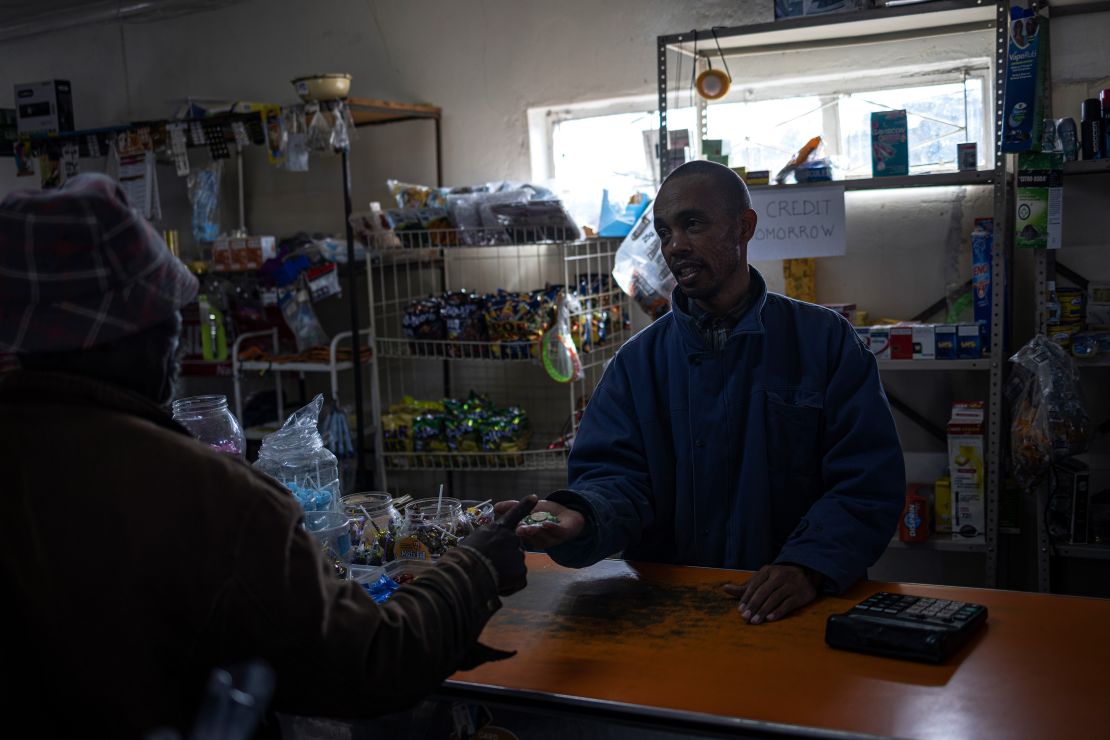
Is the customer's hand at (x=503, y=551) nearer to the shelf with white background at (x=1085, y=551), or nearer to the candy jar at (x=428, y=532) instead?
the candy jar at (x=428, y=532)

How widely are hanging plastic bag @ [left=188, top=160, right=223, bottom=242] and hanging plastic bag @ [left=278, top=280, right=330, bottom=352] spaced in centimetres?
71

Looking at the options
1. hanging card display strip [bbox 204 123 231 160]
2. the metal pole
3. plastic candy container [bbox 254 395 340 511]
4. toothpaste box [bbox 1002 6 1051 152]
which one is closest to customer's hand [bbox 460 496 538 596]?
plastic candy container [bbox 254 395 340 511]

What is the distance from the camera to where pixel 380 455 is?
4191mm

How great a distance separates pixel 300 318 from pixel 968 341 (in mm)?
2927

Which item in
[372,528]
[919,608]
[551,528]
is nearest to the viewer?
[919,608]

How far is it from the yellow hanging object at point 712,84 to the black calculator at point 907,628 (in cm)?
238

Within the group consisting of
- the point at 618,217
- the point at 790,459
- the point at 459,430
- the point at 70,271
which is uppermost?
the point at 618,217

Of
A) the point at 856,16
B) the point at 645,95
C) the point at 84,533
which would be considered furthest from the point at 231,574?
the point at 645,95

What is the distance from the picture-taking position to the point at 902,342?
11.0 ft

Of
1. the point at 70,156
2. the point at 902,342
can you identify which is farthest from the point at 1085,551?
the point at 70,156

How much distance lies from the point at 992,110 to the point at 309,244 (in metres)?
3.00

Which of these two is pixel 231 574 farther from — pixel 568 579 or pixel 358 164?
pixel 358 164

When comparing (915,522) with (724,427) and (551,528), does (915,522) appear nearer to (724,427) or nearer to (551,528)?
(724,427)

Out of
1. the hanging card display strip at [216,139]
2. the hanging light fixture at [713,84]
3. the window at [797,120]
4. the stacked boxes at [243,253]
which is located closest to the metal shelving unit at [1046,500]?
the window at [797,120]
